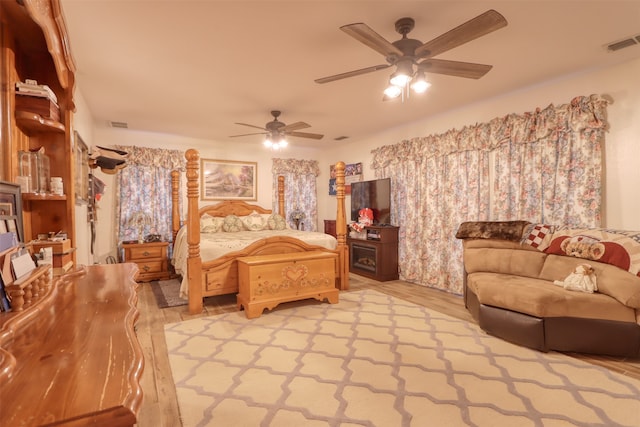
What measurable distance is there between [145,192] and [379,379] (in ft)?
15.8

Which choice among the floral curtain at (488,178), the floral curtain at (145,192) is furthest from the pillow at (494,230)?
the floral curtain at (145,192)

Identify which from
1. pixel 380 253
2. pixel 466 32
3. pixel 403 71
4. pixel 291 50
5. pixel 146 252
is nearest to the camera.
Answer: pixel 466 32

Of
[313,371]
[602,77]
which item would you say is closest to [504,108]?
[602,77]

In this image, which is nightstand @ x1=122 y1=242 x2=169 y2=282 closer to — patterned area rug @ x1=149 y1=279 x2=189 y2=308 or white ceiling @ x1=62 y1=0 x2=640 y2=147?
patterned area rug @ x1=149 y1=279 x2=189 y2=308

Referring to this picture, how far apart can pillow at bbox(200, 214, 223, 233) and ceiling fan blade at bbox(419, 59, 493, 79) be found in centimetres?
410

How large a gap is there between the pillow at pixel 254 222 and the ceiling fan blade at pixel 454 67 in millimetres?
4032

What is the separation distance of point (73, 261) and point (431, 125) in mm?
4523

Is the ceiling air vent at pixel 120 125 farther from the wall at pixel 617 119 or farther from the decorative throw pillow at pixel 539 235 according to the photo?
the decorative throw pillow at pixel 539 235

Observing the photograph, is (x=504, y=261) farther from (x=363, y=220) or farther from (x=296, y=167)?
(x=296, y=167)

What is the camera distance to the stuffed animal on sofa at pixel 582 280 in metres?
2.71

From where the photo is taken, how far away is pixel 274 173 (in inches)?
263

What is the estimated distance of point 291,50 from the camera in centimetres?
273

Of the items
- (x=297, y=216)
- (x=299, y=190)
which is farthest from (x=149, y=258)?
(x=299, y=190)

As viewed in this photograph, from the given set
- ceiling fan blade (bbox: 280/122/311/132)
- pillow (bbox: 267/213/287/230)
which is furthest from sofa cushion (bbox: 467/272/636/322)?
pillow (bbox: 267/213/287/230)
